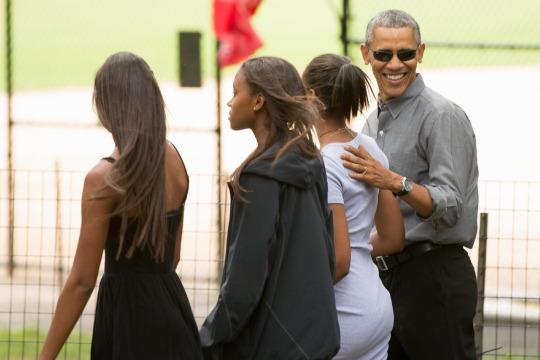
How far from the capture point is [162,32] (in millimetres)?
28266

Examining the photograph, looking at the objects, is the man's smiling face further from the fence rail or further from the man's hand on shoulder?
the fence rail

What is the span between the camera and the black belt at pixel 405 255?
529cm

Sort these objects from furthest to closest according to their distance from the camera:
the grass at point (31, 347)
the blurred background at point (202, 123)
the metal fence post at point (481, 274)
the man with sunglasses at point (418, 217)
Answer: the blurred background at point (202, 123)
the grass at point (31, 347)
the metal fence post at point (481, 274)
the man with sunglasses at point (418, 217)

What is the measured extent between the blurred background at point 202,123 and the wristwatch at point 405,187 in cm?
91

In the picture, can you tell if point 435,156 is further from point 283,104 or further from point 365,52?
point 283,104

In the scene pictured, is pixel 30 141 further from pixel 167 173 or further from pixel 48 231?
pixel 167 173

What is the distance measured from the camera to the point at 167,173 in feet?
14.3

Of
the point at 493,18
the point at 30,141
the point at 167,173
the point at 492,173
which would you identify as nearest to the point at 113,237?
the point at 167,173

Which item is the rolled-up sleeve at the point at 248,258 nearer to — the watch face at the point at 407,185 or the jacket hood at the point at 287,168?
the jacket hood at the point at 287,168

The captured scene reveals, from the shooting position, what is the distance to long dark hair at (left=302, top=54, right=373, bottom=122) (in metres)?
4.69

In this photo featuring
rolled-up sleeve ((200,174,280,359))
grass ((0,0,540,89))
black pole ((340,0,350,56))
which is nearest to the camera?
rolled-up sleeve ((200,174,280,359))

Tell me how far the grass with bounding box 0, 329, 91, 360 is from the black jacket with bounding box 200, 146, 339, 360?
3887 millimetres

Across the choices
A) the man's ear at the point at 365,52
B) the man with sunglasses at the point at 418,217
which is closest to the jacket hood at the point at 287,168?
the man with sunglasses at the point at 418,217

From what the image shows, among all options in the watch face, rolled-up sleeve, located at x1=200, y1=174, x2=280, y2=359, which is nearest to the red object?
the watch face
